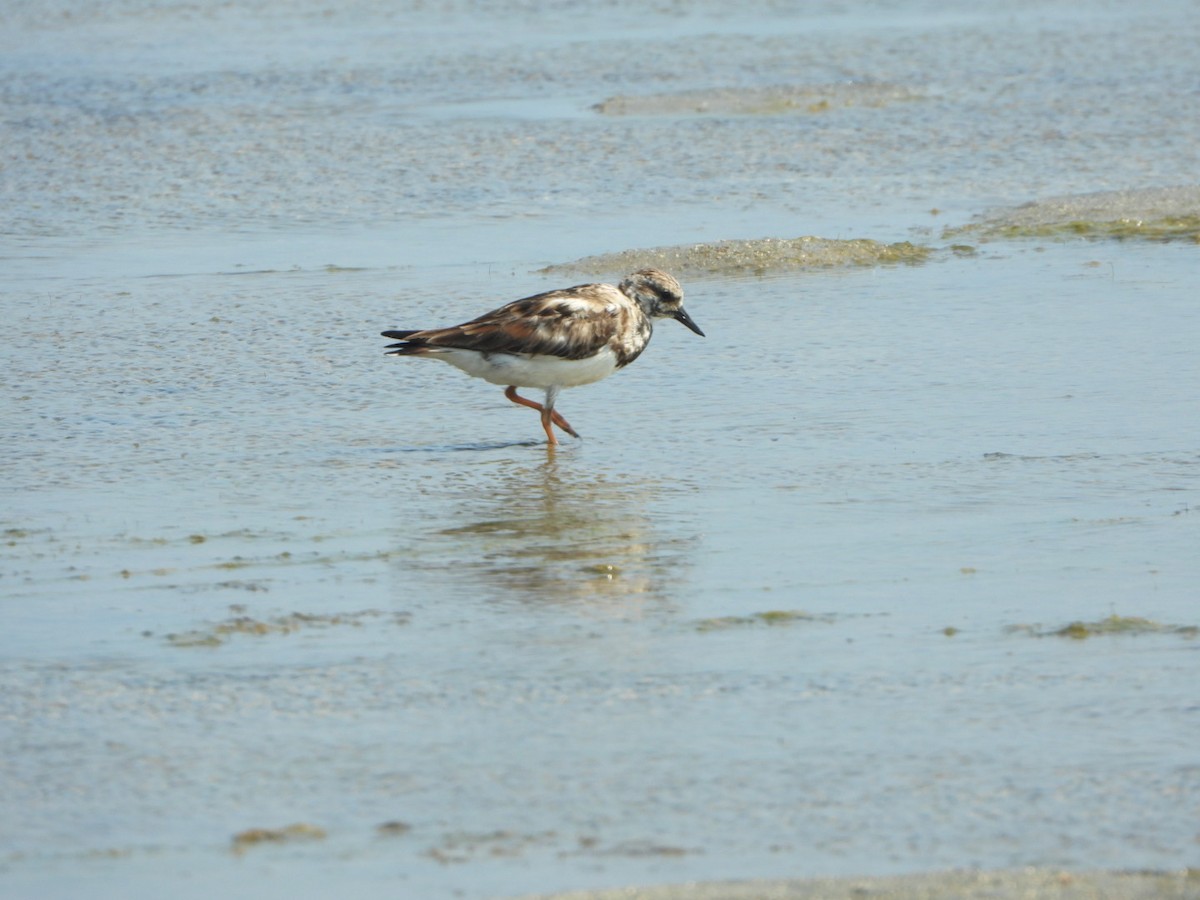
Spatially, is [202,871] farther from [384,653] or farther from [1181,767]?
[1181,767]

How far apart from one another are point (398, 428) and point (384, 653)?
10.2ft

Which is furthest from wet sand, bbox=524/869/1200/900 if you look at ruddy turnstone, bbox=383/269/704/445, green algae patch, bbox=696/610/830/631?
ruddy turnstone, bbox=383/269/704/445

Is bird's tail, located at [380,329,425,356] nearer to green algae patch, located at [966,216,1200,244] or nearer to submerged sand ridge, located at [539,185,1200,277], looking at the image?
submerged sand ridge, located at [539,185,1200,277]

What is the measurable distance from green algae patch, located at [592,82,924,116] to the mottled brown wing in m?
8.13

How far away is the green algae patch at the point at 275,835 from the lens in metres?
4.56

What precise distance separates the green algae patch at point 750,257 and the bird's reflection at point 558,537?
357cm

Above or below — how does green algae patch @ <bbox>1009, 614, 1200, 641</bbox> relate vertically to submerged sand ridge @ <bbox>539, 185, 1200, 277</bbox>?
below

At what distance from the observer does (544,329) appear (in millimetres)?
8883

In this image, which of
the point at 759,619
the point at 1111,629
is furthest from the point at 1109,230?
the point at 759,619

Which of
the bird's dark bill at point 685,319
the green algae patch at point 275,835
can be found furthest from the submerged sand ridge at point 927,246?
the green algae patch at point 275,835

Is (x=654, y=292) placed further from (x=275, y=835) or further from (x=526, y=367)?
(x=275, y=835)

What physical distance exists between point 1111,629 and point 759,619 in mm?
1066

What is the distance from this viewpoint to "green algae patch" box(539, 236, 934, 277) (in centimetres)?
1183

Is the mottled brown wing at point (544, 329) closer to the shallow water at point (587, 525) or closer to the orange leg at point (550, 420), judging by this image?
the orange leg at point (550, 420)
